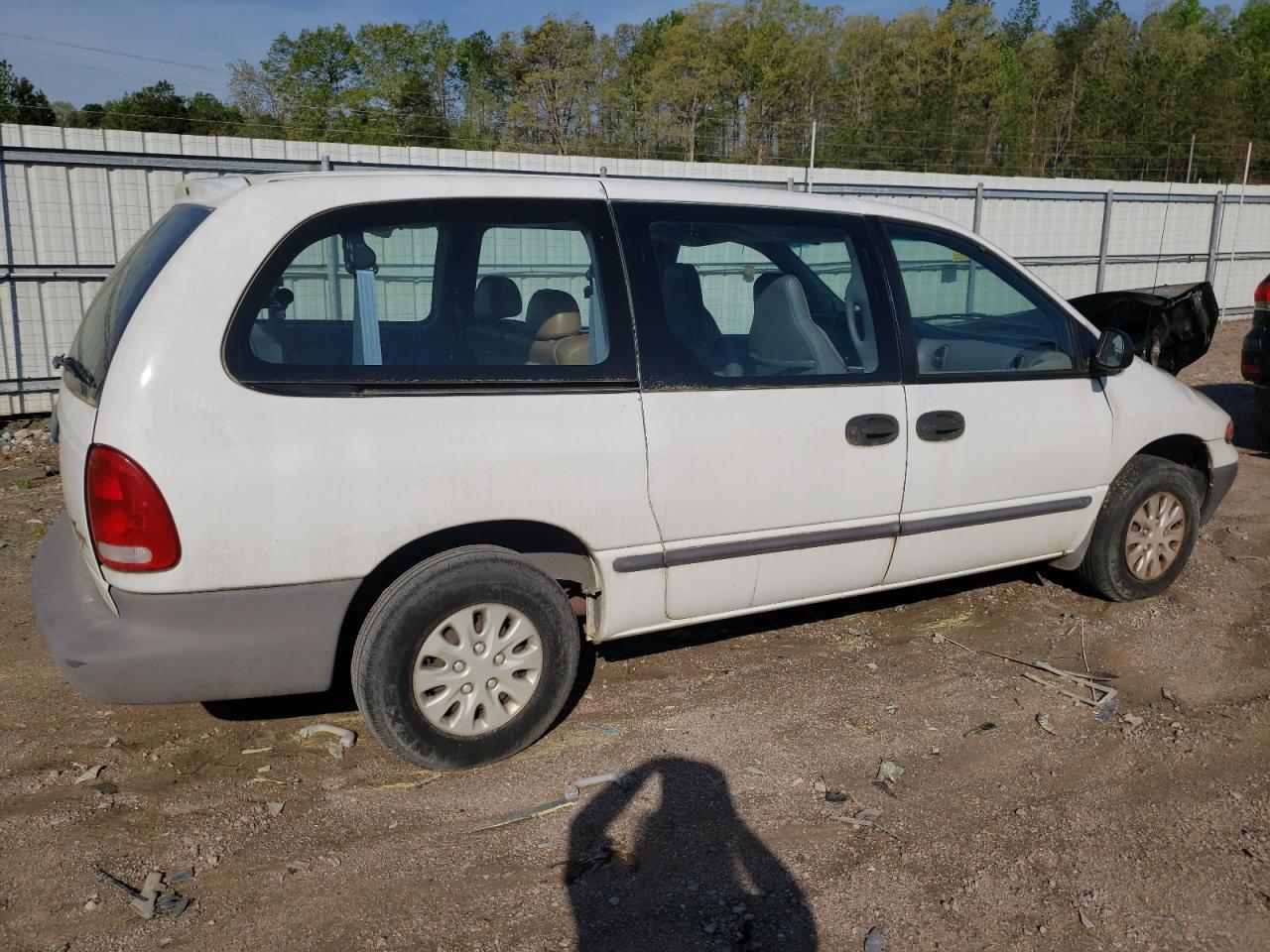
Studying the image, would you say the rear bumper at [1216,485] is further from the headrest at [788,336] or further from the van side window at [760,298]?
the headrest at [788,336]

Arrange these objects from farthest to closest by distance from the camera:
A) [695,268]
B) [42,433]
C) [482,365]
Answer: [42,433], [695,268], [482,365]

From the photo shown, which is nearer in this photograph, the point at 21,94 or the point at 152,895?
the point at 152,895

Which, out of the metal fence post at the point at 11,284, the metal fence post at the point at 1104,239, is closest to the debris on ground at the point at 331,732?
the metal fence post at the point at 11,284

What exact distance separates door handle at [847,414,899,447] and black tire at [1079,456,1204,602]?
1431 millimetres

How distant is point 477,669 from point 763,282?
1.99 meters

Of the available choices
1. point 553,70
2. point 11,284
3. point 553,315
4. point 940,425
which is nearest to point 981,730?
point 940,425

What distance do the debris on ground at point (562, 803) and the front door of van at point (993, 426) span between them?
1.48 m

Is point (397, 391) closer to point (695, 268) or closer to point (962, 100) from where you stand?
point (695, 268)

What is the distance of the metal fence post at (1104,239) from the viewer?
48.8ft

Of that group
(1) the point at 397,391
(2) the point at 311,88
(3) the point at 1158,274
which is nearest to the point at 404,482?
(1) the point at 397,391

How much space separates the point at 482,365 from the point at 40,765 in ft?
6.63

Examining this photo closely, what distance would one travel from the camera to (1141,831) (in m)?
3.19

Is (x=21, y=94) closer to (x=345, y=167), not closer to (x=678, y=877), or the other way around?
(x=345, y=167)

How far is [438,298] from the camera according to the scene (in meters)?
3.63
